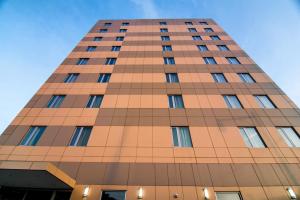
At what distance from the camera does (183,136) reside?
1088 cm

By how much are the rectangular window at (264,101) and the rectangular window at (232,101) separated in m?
1.85

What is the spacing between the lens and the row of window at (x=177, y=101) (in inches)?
508

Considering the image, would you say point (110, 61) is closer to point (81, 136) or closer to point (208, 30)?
point (81, 136)

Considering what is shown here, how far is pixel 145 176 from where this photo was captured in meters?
8.66

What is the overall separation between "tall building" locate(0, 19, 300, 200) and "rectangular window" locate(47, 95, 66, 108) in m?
0.14

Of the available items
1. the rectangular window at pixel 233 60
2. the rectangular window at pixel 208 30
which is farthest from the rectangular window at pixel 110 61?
the rectangular window at pixel 208 30

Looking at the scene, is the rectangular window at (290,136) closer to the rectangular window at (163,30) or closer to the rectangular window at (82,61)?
the rectangular window at (163,30)

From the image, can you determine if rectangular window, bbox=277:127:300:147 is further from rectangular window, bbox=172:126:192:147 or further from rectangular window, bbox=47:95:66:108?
rectangular window, bbox=47:95:66:108

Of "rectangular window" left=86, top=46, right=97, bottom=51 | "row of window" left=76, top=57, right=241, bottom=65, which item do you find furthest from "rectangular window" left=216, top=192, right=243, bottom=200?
"rectangular window" left=86, top=46, right=97, bottom=51

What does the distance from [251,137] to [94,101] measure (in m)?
13.4

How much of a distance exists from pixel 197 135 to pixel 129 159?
17.2 ft

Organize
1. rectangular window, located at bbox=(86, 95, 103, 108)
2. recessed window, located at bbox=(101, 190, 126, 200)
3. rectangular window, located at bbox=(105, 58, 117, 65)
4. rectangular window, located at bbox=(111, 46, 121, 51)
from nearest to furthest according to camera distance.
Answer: recessed window, located at bbox=(101, 190, 126, 200)
rectangular window, located at bbox=(86, 95, 103, 108)
rectangular window, located at bbox=(105, 58, 117, 65)
rectangular window, located at bbox=(111, 46, 121, 51)

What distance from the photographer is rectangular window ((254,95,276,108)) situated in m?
12.9

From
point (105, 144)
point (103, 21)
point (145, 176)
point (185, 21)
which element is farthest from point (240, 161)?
point (103, 21)
